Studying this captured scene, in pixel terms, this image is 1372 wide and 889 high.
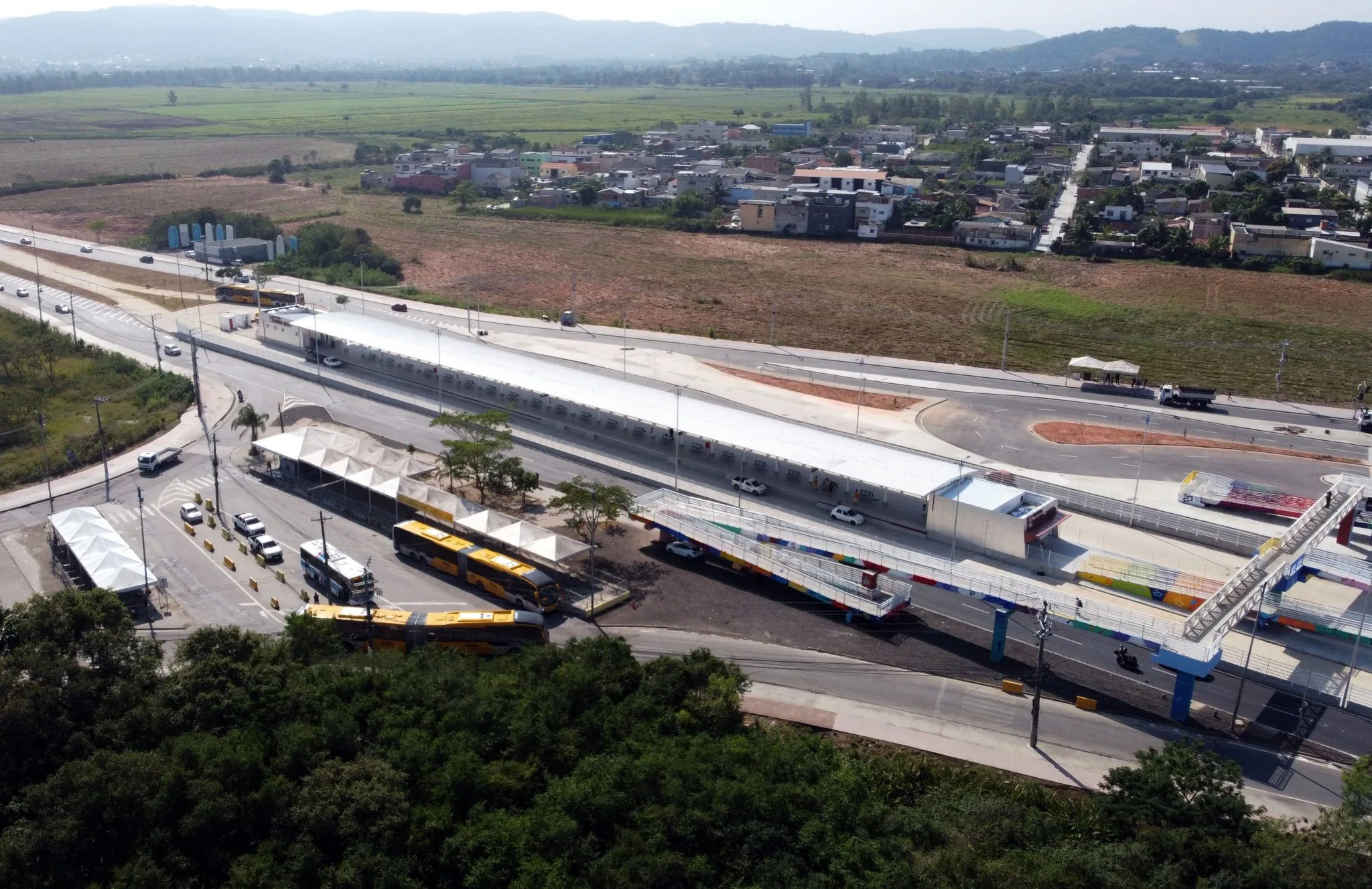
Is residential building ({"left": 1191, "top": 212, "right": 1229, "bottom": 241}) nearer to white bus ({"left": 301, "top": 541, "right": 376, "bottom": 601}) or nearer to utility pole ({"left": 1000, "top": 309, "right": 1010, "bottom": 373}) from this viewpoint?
utility pole ({"left": 1000, "top": 309, "right": 1010, "bottom": 373})

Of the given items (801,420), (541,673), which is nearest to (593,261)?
(801,420)

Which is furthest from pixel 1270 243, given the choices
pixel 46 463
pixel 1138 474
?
pixel 46 463

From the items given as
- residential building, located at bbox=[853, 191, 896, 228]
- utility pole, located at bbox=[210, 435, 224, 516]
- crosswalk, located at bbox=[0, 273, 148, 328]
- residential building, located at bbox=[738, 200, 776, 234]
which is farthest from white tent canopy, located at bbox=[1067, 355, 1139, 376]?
crosswalk, located at bbox=[0, 273, 148, 328]

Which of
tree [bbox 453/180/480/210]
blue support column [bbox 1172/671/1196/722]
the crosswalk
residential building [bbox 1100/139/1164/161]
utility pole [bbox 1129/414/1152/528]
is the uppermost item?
residential building [bbox 1100/139/1164/161]

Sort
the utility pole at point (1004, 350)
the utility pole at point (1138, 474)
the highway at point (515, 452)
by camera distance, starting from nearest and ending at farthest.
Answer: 1. the highway at point (515, 452)
2. the utility pole at point (1138, 474)
3. the utility pole at point (1004, 350)

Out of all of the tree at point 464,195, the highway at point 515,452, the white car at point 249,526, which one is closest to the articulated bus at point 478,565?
the highway at point 515,452

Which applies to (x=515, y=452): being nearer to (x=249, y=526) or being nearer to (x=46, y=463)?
(x=249, y=526)

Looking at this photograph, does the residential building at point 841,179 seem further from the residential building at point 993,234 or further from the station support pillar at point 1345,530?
the station support pillar at point 1345,530
